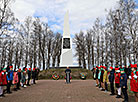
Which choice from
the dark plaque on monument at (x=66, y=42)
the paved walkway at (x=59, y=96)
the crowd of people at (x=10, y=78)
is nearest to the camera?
the paved walkway at (x=59, y=96)

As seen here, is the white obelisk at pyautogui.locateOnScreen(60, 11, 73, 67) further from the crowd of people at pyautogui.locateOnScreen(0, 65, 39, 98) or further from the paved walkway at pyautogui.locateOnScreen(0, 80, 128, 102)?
the paved walkway at pyautogui.locateOnScreen(0, 80, 128, 102)

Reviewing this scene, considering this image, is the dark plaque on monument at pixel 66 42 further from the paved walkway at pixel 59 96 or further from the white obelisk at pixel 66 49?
the paved walkway at pixel 59 96

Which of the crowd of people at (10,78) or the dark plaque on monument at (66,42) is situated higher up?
the dark plaque on monument at (66,42)

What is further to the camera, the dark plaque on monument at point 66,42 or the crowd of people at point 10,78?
the dark plaque on monument at point 66,42

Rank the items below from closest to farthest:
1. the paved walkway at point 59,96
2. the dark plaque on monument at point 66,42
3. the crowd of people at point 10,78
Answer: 1. the paved walkway at point 59,96
2. the crowd of people at point 10,78
3. the dark plaque on monument at point 66,42

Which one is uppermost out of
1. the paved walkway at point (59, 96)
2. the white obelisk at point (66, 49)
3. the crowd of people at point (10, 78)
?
the white obelisk at point (66, 49)

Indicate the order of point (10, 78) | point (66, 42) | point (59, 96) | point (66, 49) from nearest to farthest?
point (59, 96) → point (10, 78) → point (66, 49) → point (66, 42)

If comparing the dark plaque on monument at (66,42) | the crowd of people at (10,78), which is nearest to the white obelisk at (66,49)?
the dark plaque on monument at (66,42)

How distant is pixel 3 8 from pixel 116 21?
1867cm

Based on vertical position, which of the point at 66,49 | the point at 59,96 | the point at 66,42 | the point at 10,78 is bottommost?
the point at 59,96

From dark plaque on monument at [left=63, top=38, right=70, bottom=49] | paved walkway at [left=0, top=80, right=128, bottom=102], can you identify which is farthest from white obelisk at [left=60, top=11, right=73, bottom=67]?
paved walkway at [left=0, top=80, right=128, bottom=102]

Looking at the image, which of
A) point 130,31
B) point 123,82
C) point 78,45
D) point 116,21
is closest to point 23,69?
point 123,82

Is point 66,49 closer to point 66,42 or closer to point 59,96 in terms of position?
point 66,42

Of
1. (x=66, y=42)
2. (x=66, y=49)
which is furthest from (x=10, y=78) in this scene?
(x=66, y=42)
